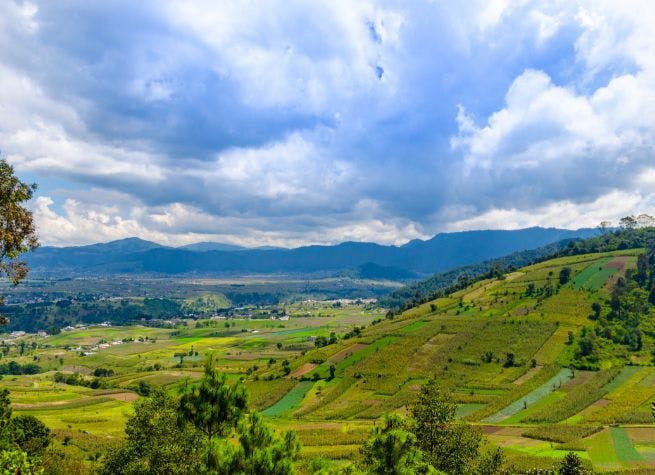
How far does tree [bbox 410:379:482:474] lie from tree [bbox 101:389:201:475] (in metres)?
21.9

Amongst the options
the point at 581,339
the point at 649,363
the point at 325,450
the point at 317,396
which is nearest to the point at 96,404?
the point at 317,396

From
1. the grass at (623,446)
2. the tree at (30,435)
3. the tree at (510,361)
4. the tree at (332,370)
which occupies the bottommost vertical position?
the tree at (332,370)

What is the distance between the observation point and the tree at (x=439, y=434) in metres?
49.9

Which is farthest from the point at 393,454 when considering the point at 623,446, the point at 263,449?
the point at 623,446

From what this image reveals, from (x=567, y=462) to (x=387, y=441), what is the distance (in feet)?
140

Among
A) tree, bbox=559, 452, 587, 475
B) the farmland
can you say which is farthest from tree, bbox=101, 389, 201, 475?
the farmland

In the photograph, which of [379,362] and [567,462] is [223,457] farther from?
[379,362]

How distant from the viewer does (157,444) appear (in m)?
42.4

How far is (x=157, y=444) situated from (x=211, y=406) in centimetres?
579

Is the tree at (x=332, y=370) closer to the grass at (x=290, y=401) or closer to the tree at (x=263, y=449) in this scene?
the grass at (x=290, y=401)

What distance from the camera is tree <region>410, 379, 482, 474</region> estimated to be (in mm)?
49875

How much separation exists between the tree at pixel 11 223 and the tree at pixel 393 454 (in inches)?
1178

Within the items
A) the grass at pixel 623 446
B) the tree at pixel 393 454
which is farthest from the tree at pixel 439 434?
the grass at pixel 623 446

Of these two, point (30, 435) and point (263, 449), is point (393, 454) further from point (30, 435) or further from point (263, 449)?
point (30, 435)
